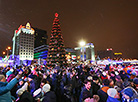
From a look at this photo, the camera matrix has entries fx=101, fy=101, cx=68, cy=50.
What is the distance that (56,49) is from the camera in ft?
84.8

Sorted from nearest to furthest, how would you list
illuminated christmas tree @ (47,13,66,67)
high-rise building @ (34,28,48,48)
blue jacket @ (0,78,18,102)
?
blue jacket @ (0,78,18,102), illuminated christmas tree @ (47,13,66,67), high-rise building @ (34,28,48,48)

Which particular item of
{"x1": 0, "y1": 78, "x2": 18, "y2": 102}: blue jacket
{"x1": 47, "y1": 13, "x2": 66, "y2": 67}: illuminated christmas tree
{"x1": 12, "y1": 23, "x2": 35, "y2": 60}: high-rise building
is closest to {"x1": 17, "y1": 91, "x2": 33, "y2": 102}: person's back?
{"x1": 0, "y1": 78, "x2": 18, "y2": 102}: blue jacket

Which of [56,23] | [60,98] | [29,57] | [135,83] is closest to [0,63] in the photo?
[56,23]

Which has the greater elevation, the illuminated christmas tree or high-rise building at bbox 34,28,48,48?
Result: high-rise building at bbox 34,28,48,48

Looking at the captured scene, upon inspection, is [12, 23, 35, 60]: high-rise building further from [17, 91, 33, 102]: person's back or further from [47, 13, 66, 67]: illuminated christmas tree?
[17, 91, 33, 102]: person's back

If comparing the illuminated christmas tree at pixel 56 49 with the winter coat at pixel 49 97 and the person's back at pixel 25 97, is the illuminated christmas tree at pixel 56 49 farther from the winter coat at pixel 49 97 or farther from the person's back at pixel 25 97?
the person's back at pixel 25 97

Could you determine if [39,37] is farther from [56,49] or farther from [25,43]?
[56,49]

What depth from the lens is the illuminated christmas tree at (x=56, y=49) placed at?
83.8 feet

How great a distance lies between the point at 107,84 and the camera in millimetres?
4375

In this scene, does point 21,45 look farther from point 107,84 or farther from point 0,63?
point 107,84

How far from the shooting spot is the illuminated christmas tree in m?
25.5

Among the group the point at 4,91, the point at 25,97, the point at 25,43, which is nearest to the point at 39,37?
the point at 25,43

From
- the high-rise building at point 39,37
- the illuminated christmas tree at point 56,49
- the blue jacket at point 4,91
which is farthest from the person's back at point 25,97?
the high-rise building at point 39,37

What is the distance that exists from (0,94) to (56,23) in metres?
25.5
